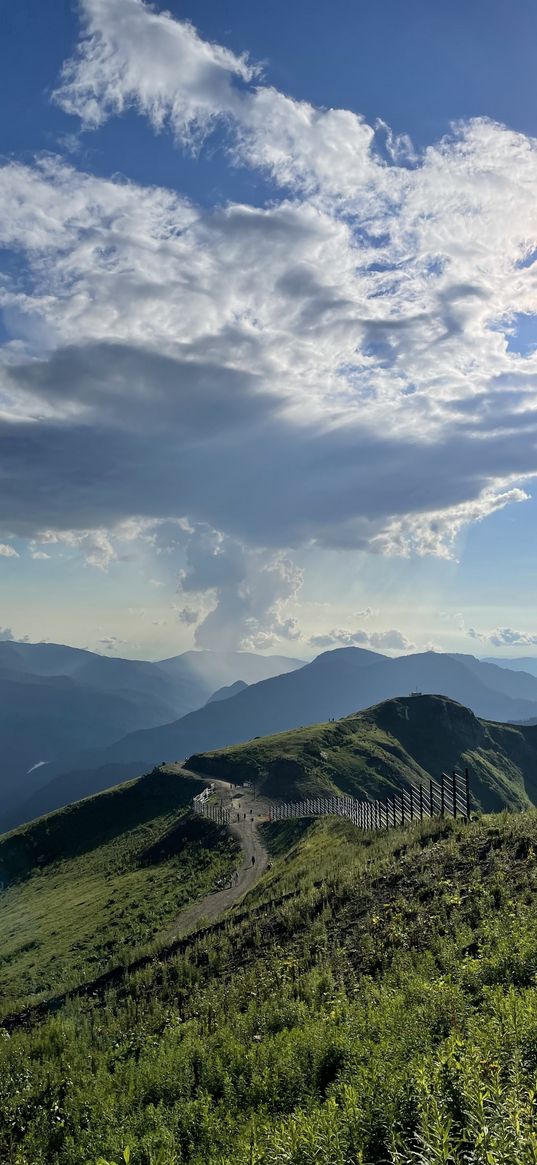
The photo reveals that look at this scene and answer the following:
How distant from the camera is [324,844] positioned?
4300 cm

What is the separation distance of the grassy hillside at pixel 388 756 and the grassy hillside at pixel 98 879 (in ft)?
47.9

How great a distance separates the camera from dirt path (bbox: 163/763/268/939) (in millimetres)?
38719

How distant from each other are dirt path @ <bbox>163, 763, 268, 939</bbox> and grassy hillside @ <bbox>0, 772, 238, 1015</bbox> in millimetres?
1582

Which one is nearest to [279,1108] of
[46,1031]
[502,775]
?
[46,1031]

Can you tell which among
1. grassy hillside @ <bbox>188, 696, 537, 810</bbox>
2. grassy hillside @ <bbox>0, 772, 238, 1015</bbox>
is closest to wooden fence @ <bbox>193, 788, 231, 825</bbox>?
grassy hillside @ <bbox>0, 772, 238, 1015</bbox>

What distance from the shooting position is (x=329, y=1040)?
10.1 m

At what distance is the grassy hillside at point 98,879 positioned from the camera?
121 feet

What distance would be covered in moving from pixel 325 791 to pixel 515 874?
281 ft

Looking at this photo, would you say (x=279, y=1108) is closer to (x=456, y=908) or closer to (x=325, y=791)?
A: (x=456, y=908)

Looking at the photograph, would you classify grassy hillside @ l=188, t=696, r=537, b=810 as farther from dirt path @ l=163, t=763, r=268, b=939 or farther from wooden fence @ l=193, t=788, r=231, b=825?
wooden fence @ l=193, t=788, r=231, b=825

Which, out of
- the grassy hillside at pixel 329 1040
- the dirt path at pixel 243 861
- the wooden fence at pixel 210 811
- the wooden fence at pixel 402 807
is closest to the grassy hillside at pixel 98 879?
the dirt path at pixel 243 861

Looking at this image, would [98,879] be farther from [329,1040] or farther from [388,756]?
[388,756]

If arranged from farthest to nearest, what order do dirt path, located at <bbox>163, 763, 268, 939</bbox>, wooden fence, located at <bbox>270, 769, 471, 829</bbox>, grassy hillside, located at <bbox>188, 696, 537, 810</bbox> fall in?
grassy hillside, located at <bbox>188, 696, 537, 810</bbox> < dirt path, located at <bbox>163, 763, 268, 939</bbox> < wooden fence, located at <bbox>270, 769, 471, 829</bbox>

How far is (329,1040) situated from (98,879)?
66.1 m
